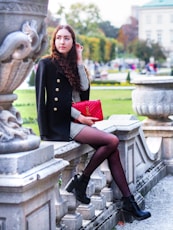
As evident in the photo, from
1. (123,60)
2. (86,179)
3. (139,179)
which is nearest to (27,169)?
(86,179)

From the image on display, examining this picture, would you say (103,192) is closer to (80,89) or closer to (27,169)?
(80,89)

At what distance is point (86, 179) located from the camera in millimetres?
4891

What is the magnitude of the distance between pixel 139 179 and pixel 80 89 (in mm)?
2003

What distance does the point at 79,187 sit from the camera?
4766 millimetres

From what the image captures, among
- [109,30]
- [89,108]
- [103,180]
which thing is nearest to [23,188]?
[89,108]

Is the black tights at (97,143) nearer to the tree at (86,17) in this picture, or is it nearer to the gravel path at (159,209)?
the gravel path at (159,209)

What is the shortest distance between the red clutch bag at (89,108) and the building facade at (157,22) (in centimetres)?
9976

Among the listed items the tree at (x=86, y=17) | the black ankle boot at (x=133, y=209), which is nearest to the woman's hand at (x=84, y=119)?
the black ankle boot at (x=133, y=209)

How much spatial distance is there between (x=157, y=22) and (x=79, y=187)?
104m

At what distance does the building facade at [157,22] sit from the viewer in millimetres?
104750

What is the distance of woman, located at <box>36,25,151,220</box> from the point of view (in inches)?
194

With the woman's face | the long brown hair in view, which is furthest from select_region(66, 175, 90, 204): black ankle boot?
the woman's face

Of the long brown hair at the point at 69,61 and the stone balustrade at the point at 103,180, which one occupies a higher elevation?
the long brown hair at the point at 69,61

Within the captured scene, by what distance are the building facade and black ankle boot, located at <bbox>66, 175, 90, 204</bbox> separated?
100137 millimetres
